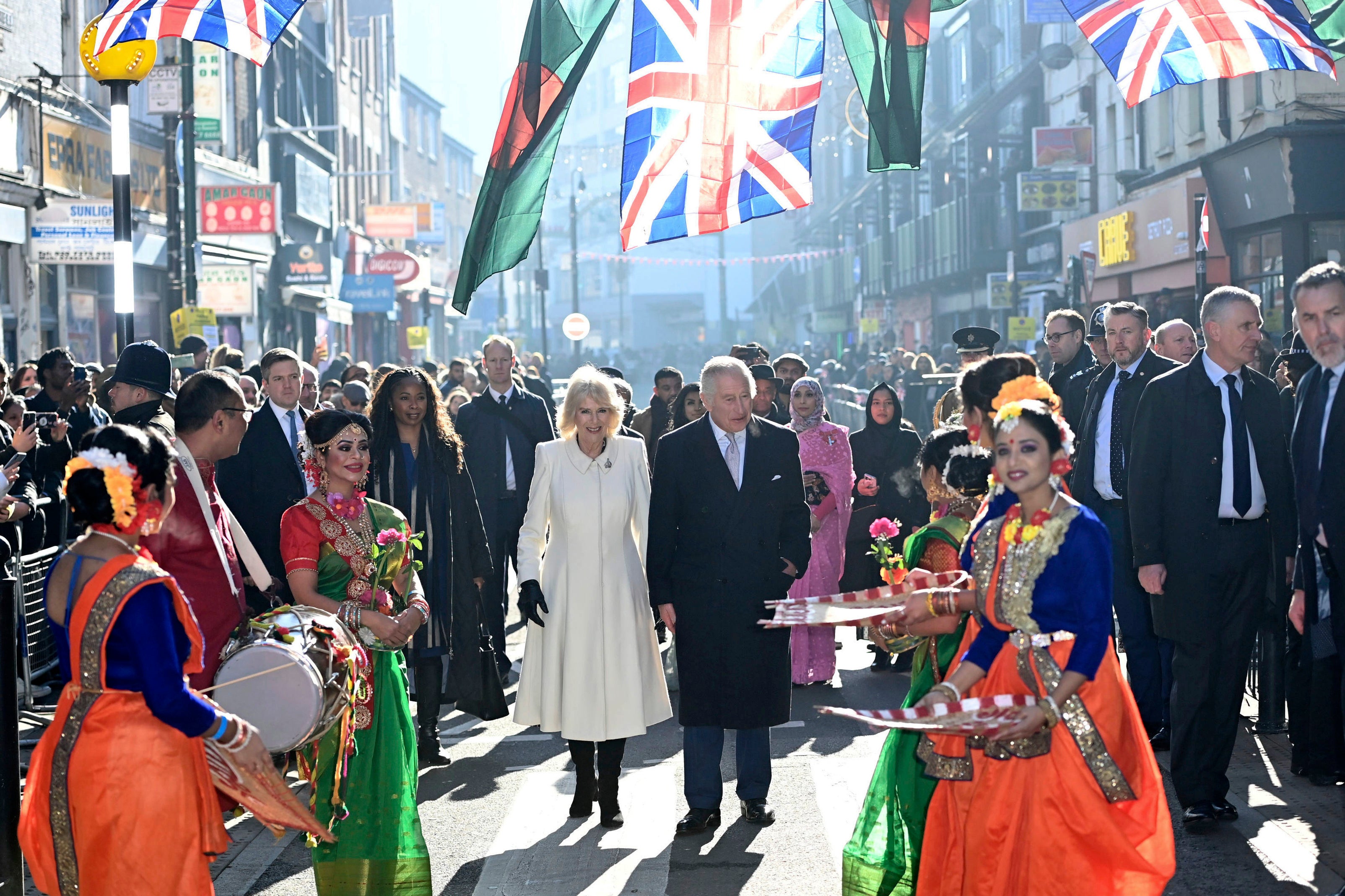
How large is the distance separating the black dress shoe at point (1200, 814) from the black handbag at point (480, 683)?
3204 mm

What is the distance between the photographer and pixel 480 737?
343 inches

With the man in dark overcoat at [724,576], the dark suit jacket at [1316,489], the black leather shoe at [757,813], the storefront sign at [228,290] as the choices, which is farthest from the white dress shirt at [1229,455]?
the storefront sign at [228,290]

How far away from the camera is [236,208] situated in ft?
90.1

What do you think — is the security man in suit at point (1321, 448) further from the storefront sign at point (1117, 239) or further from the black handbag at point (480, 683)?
the storefront sign at point (1117, 239)

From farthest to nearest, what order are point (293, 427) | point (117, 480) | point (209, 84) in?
1. point (209, 84)
2. point (293, 427)
3. point (117, 480)

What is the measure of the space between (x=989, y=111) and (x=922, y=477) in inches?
1506

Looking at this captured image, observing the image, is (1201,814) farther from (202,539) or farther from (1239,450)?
(202,539)

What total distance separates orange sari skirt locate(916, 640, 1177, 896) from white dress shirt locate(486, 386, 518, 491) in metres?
6.14

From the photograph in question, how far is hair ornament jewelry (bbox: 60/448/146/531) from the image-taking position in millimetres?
3873

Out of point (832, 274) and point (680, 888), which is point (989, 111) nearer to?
point (832, 274)

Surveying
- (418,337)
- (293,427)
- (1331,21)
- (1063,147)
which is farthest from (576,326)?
(1331,21)

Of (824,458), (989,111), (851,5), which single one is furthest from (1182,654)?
(989,111)

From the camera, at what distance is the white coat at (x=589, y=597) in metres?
6.78

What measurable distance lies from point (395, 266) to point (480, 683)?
38.2 metres
